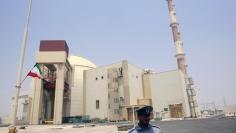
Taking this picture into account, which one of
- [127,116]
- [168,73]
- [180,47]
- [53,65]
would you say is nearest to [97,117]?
[127,116]

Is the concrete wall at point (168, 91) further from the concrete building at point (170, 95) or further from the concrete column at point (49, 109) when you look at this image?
the concrete column at point (49, 109)

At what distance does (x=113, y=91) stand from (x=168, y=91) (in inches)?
608

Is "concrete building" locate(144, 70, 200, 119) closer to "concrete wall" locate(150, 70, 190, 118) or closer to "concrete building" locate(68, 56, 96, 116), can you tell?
"concrete wall" locate(150, 70, 190, 118)

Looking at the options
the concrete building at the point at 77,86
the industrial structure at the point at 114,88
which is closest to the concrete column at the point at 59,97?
the industrial structure at the point at 114,88

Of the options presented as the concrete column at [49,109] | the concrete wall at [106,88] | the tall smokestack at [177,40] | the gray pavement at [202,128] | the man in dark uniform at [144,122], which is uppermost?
the tall smokestack at [177,40]

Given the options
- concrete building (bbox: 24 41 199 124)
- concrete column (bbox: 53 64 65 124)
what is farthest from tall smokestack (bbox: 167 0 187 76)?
concrete column (bbox: 53 64 65 124)

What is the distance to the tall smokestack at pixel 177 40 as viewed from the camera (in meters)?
63.7

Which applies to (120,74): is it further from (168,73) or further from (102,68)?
(168,73)

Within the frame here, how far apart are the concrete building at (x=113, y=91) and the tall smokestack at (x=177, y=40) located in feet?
42.0

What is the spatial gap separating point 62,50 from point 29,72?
33552 mm

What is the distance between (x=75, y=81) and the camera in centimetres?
6694

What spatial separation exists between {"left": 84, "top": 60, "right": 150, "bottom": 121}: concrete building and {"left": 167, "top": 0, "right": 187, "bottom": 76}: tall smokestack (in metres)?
12.8

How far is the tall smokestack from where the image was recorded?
63734 mm

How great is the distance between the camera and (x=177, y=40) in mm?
65375
